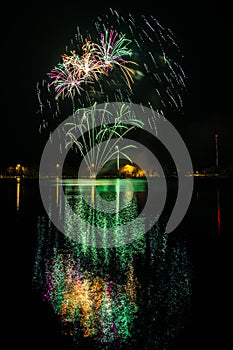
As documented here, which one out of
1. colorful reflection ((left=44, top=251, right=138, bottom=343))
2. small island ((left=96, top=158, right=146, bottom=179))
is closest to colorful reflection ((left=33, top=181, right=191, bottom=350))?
colorful reflection ((left=44, top=251, right=138, bottom=343))

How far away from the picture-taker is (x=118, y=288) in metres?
5.38

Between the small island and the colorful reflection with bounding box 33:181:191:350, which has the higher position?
the small island

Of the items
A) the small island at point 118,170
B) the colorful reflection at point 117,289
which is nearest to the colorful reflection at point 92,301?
the colorful reflection at point 117,289

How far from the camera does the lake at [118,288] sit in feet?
12.8

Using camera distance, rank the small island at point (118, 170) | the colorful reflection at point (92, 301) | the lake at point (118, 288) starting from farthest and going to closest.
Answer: the small island at point (118, 170)
the colorful reflection at point (92, 301)
the lake at point (118, 288)

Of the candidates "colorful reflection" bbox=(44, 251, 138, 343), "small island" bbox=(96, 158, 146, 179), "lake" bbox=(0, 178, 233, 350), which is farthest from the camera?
"small island" bbox=(96, 158, 146, 179)

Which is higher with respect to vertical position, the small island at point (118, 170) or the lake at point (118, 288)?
the small island at point (118, 170)

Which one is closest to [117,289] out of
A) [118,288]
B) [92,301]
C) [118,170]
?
[118,288]

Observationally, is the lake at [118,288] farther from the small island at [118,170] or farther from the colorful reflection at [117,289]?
the small island at [118,170]

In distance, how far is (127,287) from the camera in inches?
214

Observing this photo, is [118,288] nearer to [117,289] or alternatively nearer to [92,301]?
[117,289]

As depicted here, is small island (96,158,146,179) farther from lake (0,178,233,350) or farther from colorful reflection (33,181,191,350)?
colorful reflection (33,181,191,350)

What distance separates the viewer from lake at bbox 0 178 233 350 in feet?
12.8

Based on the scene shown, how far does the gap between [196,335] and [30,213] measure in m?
12.4
